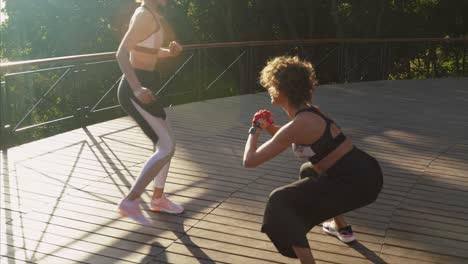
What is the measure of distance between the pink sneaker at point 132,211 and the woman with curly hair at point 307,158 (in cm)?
113

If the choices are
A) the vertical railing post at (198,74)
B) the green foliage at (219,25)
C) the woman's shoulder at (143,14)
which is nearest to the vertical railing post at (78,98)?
the vertical railing post at (198,74)

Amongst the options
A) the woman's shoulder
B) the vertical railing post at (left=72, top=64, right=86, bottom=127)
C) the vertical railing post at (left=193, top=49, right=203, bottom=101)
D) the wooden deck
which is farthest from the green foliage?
the woman's shoulder

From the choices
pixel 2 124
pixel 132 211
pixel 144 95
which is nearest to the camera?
pixel 144 95

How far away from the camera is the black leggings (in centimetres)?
311

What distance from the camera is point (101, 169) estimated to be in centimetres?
552

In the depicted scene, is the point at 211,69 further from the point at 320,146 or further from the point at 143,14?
the point at 320,146

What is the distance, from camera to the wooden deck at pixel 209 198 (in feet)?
12.1

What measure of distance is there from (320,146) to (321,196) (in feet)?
0.92

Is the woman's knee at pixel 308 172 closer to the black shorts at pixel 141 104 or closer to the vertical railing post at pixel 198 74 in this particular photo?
the black shorts at pixel 141 104

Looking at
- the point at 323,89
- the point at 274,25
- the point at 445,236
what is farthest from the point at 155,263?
the point at 274,25

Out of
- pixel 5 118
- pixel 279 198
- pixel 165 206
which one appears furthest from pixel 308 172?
pixel 5 118

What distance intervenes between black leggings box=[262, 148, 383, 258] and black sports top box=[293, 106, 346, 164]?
95mm

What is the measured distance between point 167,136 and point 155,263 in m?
0.94

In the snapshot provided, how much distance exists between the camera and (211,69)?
88.7 ft
